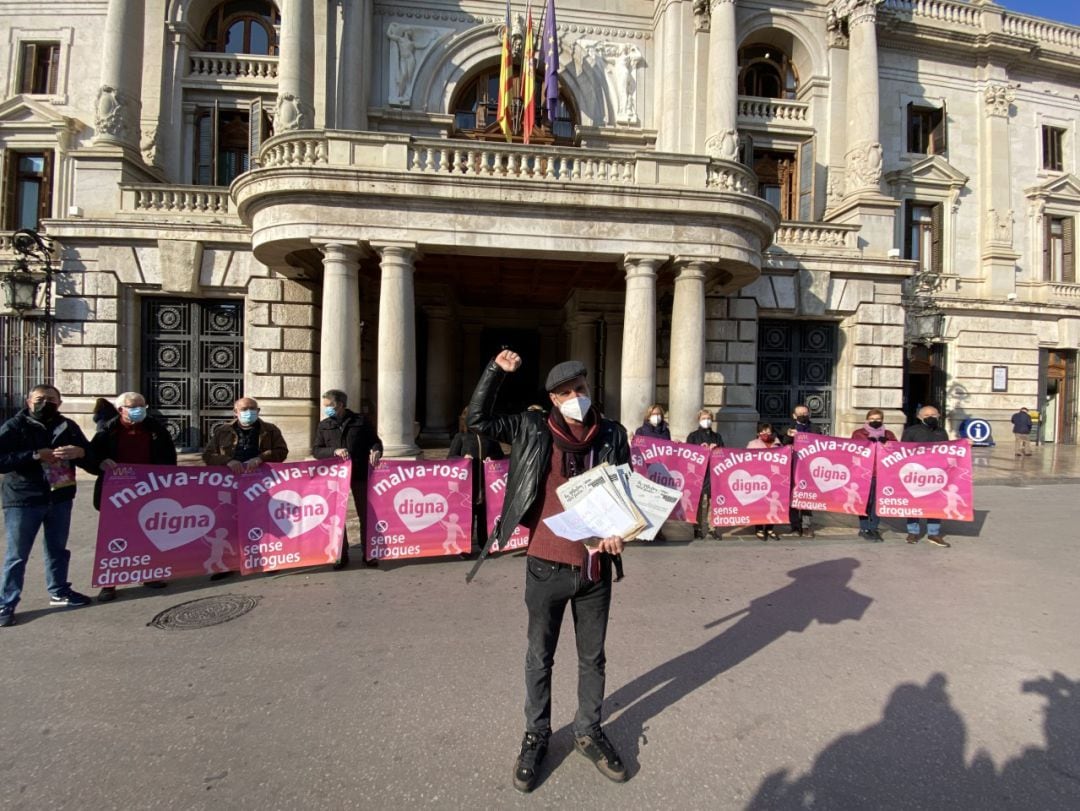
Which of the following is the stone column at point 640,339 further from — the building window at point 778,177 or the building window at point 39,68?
the building window at point 39,68

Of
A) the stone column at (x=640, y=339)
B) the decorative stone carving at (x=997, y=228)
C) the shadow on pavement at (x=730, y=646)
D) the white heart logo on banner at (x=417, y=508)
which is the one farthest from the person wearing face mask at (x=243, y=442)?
the decorative stone carving at (x=997, y=228)

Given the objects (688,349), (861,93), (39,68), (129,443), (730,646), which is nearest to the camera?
(730,646)

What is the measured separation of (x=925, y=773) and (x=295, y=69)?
1707cm

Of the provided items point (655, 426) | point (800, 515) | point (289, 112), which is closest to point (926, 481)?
point (800, 515)

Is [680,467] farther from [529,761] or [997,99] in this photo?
[997,99]

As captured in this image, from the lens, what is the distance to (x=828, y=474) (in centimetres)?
746

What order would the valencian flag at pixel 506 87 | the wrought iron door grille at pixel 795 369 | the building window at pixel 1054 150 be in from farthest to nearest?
the building window at pixel 1054 150
the wrought iron door grille at pixel 795 369
the valencian flag at pixel 506 87

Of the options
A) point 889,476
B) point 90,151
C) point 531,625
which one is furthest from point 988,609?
point 90,151

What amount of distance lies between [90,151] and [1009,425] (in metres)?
30.9

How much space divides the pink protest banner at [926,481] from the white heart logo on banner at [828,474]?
43 centimetres

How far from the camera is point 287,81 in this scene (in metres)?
13.4

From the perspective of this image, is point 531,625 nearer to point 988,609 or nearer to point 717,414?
point 988,609

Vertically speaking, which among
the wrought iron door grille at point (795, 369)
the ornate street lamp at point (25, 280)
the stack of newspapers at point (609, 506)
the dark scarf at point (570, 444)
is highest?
the ornate street lamp at point (25, 280)

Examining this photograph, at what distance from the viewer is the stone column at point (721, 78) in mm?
14711
